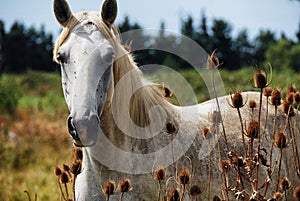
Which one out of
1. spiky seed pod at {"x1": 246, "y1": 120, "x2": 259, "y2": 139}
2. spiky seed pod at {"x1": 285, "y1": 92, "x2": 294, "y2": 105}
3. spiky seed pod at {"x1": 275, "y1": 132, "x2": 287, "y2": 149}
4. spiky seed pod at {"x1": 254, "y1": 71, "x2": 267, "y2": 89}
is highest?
spiky seed pod at {"x1": 254, "y1": 71, "x2": 267, "y2": 89}

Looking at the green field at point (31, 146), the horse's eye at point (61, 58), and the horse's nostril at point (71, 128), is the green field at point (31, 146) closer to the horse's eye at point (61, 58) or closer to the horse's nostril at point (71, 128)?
the horse's eye at point (61, 58)

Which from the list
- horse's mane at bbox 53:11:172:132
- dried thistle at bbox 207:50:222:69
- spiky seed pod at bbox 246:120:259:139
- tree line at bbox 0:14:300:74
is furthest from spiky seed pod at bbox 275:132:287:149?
tree line at bbox 0:14:300:74

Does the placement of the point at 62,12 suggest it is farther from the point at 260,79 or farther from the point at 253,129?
the point at 253,129

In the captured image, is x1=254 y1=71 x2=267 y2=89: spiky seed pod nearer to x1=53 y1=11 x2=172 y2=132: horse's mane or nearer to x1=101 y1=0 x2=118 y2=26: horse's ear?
x1=53 y1=11 x2=172 y2=132: horse's mane

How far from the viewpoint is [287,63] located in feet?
145

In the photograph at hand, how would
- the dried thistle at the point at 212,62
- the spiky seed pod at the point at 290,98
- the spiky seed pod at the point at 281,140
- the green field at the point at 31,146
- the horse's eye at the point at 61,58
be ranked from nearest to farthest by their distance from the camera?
1. the spiky seed pod at the point at 281,140
2. the dried thistle at the point at 212,62
3. the spiky seed pod at the point at 290,98
4. the horse's eye at the point at 61,58
5. the green field at the point at 31,146

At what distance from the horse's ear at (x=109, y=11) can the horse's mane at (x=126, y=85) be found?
54 millimetres

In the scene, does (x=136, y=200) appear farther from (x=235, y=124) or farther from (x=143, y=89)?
(x=235, y=124)

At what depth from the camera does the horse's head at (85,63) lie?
2.51 metres

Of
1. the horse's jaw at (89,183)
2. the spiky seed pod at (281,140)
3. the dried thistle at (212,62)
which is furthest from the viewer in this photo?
the horse's jaw at (89,183)

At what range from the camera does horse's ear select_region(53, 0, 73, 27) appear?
319 cm

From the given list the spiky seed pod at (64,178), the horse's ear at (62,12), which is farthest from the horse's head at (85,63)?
the spiky seed pod at (64,178)

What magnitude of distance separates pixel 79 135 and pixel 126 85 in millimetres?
740

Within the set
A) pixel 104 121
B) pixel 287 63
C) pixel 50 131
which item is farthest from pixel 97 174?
pixel 287 63
